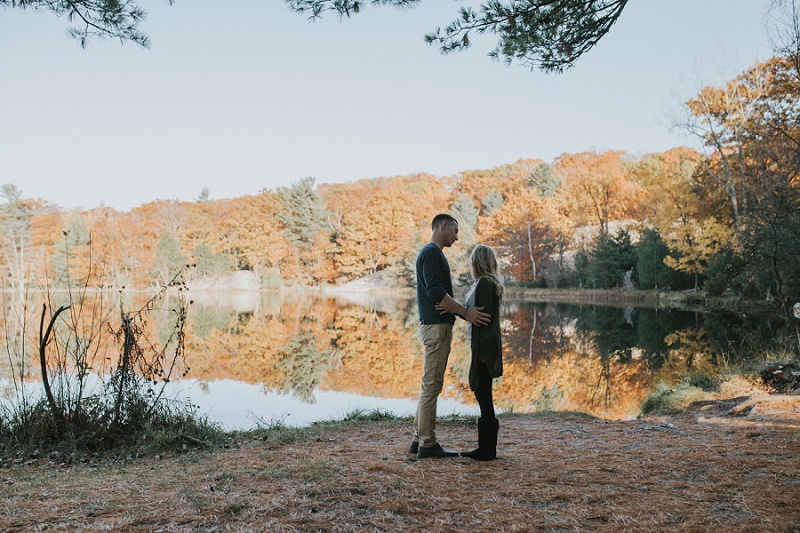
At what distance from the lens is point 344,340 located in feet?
55.9

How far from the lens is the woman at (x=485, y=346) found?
139 inches

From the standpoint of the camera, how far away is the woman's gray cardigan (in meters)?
3.53

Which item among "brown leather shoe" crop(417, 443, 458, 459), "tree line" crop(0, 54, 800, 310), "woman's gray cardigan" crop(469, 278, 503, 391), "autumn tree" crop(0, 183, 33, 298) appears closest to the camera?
"woman's gray cardigan" crop(469, 278, 503, 391)

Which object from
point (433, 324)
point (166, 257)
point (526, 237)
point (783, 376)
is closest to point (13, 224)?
point (166, 257)

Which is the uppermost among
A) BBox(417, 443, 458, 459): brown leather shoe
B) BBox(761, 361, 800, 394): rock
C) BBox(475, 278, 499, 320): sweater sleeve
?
BBox(475, 278, 499, 320): sweater sleeve

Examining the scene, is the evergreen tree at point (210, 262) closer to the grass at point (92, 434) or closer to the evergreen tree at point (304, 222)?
the evergreen tree at point (304, 222)

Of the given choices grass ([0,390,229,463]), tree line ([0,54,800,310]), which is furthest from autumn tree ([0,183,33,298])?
grass ([0,390,229,463])

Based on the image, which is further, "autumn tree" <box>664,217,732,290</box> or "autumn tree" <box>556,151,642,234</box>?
"autumn tree" <box>556,151,642,234</box>

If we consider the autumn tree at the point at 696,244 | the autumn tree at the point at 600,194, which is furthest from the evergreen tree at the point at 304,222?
the autumn tree at the point at 696,244

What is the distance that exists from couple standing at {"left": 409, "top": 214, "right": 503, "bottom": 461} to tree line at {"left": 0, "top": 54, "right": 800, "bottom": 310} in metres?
3.72

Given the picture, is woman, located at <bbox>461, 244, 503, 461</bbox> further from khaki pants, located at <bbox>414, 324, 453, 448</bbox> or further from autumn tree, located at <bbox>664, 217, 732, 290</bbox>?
autumn tree, located at <bbox>664, 217, 732, 290</bbox>

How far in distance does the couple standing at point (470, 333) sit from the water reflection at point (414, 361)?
10.4ft

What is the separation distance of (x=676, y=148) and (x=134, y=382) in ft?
166

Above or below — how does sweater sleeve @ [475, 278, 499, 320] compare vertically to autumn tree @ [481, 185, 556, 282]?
below
